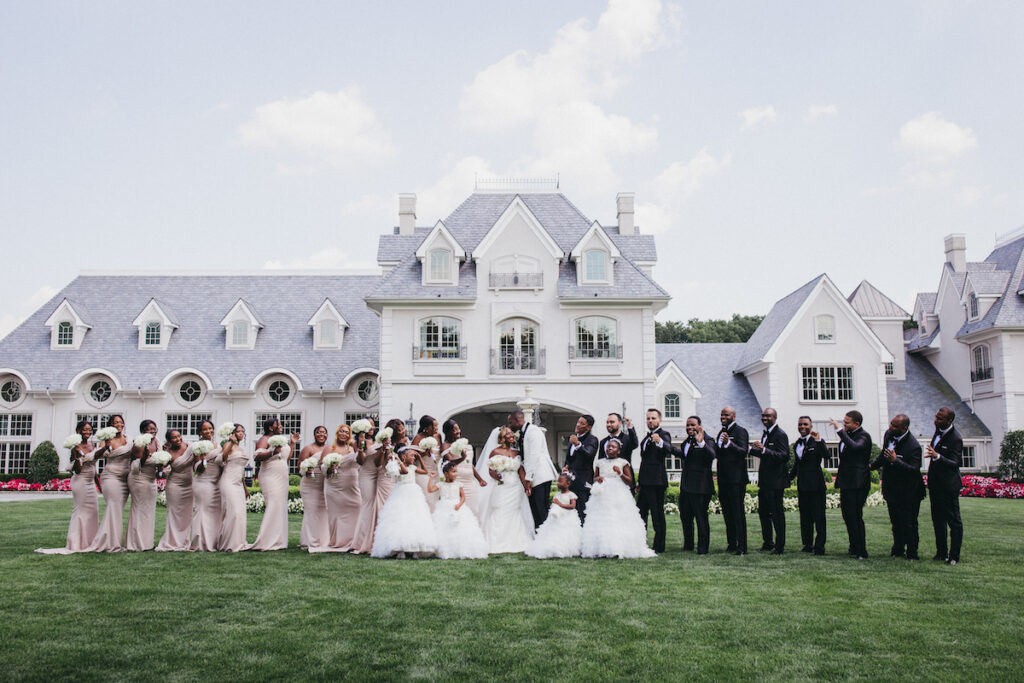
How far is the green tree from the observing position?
68.1m

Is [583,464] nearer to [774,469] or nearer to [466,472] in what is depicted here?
[466,472]

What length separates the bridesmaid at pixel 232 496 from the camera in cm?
1235

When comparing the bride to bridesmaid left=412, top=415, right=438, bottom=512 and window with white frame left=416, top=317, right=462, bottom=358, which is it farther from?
A: window with white frame left=416, top=317, right=462, bottom=358

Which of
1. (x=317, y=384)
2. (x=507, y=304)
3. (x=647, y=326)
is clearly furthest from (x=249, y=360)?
(x=647, y=326)

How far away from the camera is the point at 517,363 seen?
28828 millimetres

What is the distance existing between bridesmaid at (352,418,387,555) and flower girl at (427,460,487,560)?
1170mm

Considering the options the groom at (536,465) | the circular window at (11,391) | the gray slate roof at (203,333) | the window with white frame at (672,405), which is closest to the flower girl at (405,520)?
the groom at (536,465)

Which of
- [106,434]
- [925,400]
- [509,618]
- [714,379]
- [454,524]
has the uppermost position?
[714,379]

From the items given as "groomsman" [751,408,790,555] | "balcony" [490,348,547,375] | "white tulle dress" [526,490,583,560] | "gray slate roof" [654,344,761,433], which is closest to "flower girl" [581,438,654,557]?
"white tulle dress" [526,490,583,560]

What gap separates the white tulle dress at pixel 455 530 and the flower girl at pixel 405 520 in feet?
0.48

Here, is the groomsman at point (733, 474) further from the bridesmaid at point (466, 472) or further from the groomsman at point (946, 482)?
the bridesmaid at point (466, 472)

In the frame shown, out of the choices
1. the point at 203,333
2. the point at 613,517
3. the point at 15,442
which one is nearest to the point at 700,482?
the point at 613,517

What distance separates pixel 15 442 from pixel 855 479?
3412cm

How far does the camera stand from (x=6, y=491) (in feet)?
101
